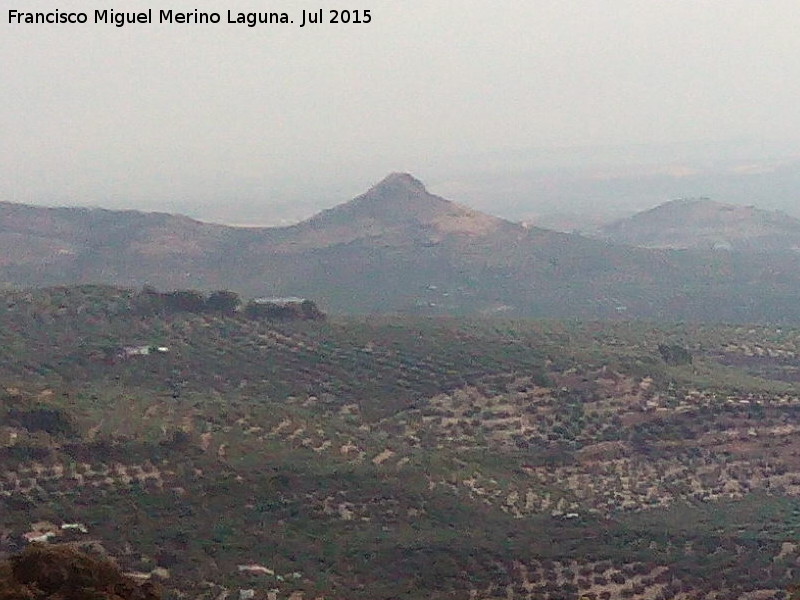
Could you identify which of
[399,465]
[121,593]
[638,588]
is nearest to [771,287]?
[399,465]

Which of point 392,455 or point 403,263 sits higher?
point 403,263

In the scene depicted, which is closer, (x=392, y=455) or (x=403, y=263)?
(x=392, y=455)

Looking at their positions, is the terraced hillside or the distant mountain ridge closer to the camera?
the terraced hillside

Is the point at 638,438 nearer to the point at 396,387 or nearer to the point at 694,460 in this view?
the point at 694,460

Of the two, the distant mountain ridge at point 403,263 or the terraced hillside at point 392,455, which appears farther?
the distant mountain ridge at point 403,263
